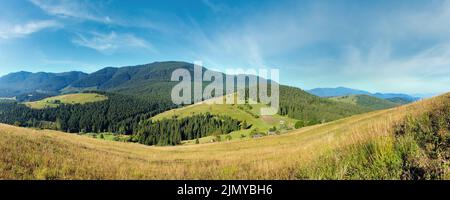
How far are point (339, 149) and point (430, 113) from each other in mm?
5955

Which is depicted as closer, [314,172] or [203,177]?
[314,172]

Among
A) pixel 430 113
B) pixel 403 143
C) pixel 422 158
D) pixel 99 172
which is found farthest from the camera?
pixel 430 113

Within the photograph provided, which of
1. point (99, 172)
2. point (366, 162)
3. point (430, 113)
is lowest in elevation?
point (99, 172)
